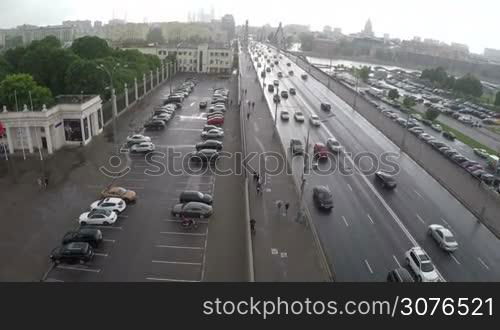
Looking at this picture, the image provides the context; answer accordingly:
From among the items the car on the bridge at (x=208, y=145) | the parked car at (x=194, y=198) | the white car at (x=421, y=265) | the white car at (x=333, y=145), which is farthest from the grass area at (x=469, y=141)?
the parked car at (x=194, y=198)

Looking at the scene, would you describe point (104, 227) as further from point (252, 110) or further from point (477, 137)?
point (477, 137)

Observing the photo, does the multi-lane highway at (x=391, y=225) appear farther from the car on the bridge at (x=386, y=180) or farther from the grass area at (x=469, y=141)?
the grass area at (x=469, y=141)

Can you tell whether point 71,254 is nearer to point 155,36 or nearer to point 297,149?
point 297,149

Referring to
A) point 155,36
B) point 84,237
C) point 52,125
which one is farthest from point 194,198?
point 155,36

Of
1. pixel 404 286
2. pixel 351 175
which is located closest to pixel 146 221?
pixel 404 286

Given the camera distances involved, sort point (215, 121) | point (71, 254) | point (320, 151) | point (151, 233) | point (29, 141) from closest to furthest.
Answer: point (71, 254)
point (151, 233)
point (29, 141)
point (320, 151)
point (215, 121)
